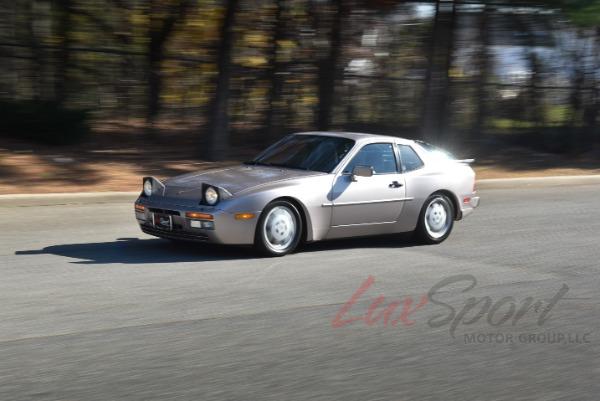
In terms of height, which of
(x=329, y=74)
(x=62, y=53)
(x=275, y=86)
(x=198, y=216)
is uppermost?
(x=62, y=53)

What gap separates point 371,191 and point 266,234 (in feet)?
4.73

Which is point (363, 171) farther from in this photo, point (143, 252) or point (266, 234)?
point (143, 252)

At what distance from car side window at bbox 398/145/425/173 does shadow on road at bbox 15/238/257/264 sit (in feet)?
7.03

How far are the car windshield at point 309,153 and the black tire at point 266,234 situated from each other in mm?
716

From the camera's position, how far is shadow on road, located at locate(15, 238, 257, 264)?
920 centimetres

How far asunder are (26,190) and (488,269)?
23.7 feet

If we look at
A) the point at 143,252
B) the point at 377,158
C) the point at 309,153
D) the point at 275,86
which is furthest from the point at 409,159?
the point at 275,86

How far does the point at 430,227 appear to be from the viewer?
428 inches

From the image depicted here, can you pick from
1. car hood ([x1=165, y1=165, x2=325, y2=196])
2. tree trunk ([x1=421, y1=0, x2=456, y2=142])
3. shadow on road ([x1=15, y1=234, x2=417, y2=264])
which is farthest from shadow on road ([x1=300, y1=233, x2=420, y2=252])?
tree trunk ([x1=421, y1=0, x2=456, y2=142])

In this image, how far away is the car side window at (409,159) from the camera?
10.6m

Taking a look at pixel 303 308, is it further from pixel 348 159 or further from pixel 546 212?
pixel 546 212

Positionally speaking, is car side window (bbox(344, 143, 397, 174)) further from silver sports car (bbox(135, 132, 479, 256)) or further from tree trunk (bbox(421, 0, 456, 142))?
tree trunk (bbox(421, 0, 456, 142))

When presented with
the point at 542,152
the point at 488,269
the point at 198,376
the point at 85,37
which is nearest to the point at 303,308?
the point at 198,376

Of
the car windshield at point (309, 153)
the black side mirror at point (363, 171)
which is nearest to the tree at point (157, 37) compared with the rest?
the car windshield at point (309, 153)
